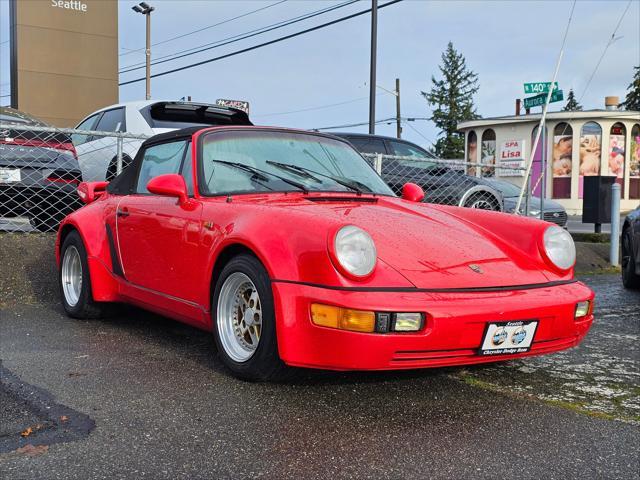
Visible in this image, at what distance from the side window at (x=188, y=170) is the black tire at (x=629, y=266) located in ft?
17.1

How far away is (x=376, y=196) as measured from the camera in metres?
4.22

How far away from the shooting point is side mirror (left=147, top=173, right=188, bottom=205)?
12.8 ft

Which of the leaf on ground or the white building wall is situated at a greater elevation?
the white building wall

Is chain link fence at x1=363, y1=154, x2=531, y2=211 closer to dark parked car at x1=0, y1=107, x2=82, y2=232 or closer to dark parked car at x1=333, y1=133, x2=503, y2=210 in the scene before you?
dark parked car at x1=333, y1=133, x2=503, y2=210

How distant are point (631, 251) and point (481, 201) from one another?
92.7 inches

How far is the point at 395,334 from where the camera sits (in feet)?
9.40

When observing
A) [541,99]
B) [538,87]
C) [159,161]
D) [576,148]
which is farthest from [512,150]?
[159,161]

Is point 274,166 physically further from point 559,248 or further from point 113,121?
point 113,121

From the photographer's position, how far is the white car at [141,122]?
7941 millimetres

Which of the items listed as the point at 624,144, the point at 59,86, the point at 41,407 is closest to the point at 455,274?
the point at 41,407

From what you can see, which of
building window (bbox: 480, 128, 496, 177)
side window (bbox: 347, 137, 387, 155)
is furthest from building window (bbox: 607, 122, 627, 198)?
side window (bbox: 347, 137, 387, 155)

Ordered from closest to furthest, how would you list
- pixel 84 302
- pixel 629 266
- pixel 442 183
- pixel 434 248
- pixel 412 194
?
pixel 434 248 → pixel 412 194 → pixel 84 302 → pixel 629 266 → pixel 442 183

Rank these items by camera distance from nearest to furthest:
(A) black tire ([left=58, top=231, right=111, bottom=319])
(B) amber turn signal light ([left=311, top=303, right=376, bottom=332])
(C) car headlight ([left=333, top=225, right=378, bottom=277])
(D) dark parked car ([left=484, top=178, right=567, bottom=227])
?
(B) amber turn signal light ([left=311, top=303, right=376, bottom=332]), (C) car headlight ([left=333, top=225, right=378, bottom=277]), (A) black tire ([left=58, top=231, right=111, bottom=319]), (D) dark parked car ([left=484, top=178, right=567, bottom=227])

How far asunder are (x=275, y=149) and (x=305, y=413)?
6.00 ft
